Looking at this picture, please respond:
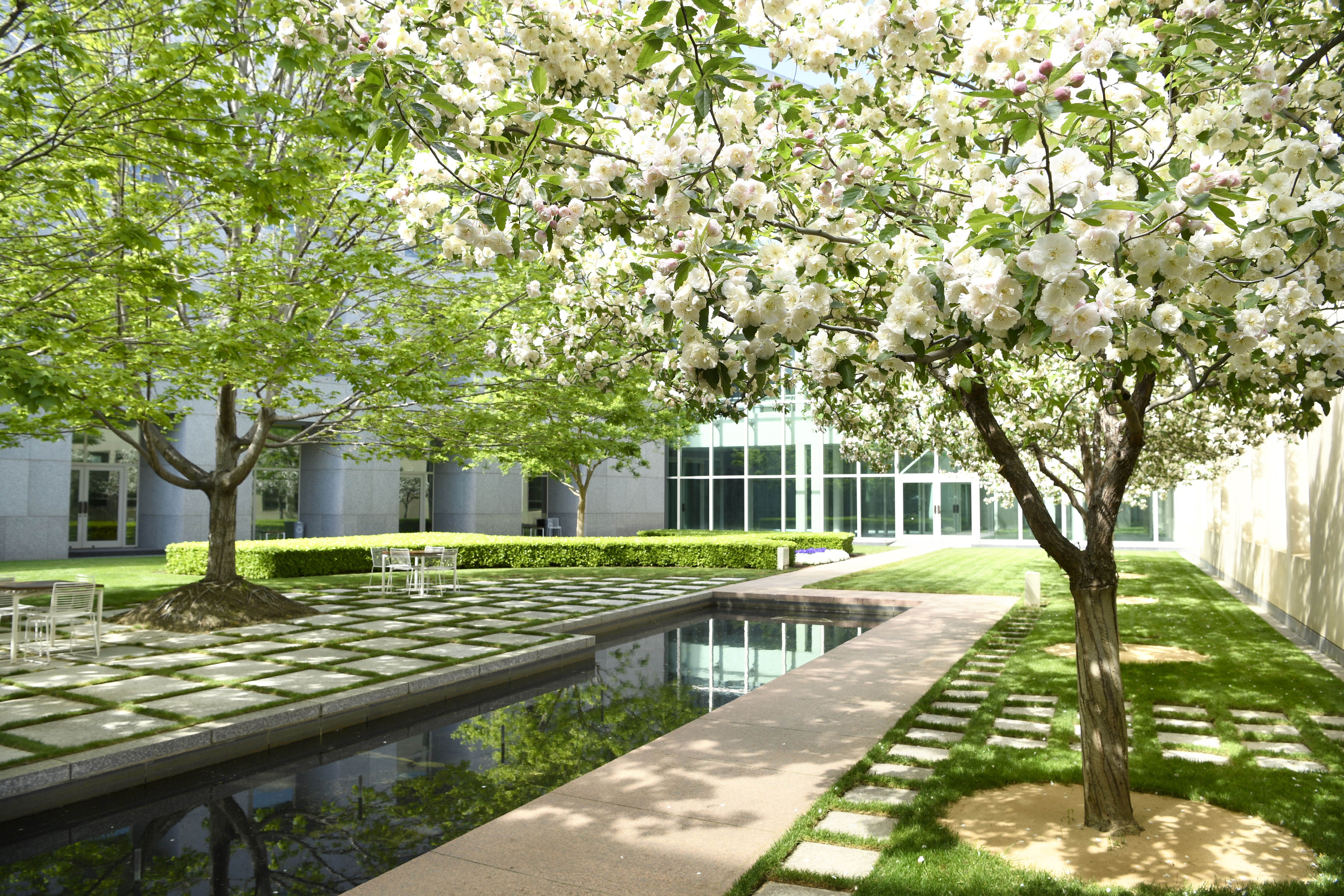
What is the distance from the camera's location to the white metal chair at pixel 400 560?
1417cm

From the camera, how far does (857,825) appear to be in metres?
4.48

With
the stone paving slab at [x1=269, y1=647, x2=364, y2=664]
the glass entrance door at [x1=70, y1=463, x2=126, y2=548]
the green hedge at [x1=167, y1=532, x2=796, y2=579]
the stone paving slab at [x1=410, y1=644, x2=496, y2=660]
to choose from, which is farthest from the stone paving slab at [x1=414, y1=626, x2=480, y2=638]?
the glass entrance door at [x1=70, y1=463, x2=126, y2=548]

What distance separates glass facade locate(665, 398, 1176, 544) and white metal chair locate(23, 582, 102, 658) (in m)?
21.5

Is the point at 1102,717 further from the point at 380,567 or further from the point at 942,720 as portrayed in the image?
the point at 380,567

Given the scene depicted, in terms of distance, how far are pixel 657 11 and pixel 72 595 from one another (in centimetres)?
904

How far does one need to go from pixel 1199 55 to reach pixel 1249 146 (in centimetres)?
41

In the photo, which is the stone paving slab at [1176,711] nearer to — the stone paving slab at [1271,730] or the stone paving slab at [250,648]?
the stone paving slab at [1271,730]

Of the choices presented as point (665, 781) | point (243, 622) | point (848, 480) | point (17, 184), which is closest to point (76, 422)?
point (243, 622)

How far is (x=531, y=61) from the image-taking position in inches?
140

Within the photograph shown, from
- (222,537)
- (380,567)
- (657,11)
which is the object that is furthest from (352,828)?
(380,567)

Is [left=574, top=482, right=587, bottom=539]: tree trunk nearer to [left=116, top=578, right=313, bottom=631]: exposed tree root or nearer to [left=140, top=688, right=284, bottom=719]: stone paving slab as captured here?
[left=116, top=578, right=313, bottom=631]: exposed tree root

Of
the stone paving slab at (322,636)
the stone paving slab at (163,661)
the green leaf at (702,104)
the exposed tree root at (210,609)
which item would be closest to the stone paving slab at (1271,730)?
the green leaf at (702,104)

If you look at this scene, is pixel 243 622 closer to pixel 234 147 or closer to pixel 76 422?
pixel 76 422

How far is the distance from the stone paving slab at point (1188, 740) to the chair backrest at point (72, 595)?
9.52m
